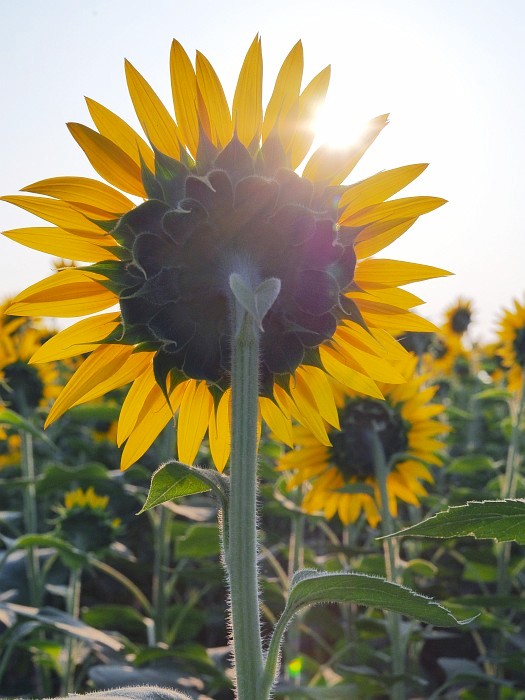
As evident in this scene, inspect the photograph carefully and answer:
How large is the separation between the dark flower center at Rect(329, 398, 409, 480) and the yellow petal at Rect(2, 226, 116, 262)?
1686 mm

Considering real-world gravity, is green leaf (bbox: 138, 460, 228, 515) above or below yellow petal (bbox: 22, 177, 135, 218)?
below

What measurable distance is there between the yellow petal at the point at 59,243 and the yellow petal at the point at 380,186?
40 cm

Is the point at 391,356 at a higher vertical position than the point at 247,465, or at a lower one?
higher

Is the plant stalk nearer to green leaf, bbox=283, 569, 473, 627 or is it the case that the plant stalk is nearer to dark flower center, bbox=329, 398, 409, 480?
green leaf, bbox=283, 569, 473, 627

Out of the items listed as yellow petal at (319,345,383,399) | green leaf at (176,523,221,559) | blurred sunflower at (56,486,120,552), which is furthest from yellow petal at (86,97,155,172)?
blurred sunflower at (56,486,120,552)

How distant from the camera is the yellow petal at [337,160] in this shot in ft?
4.02

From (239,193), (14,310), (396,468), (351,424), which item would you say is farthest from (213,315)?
(396,468)

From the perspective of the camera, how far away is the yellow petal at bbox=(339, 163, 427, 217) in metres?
1.28

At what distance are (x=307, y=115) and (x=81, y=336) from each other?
20.2 inches

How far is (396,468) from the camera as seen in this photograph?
2996mm

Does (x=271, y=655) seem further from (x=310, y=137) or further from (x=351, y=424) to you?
(x=351, y=424)

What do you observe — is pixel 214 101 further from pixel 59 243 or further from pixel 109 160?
pixel 59 243

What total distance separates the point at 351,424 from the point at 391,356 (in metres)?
1.51

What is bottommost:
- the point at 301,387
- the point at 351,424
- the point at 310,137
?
the point at 351,424
